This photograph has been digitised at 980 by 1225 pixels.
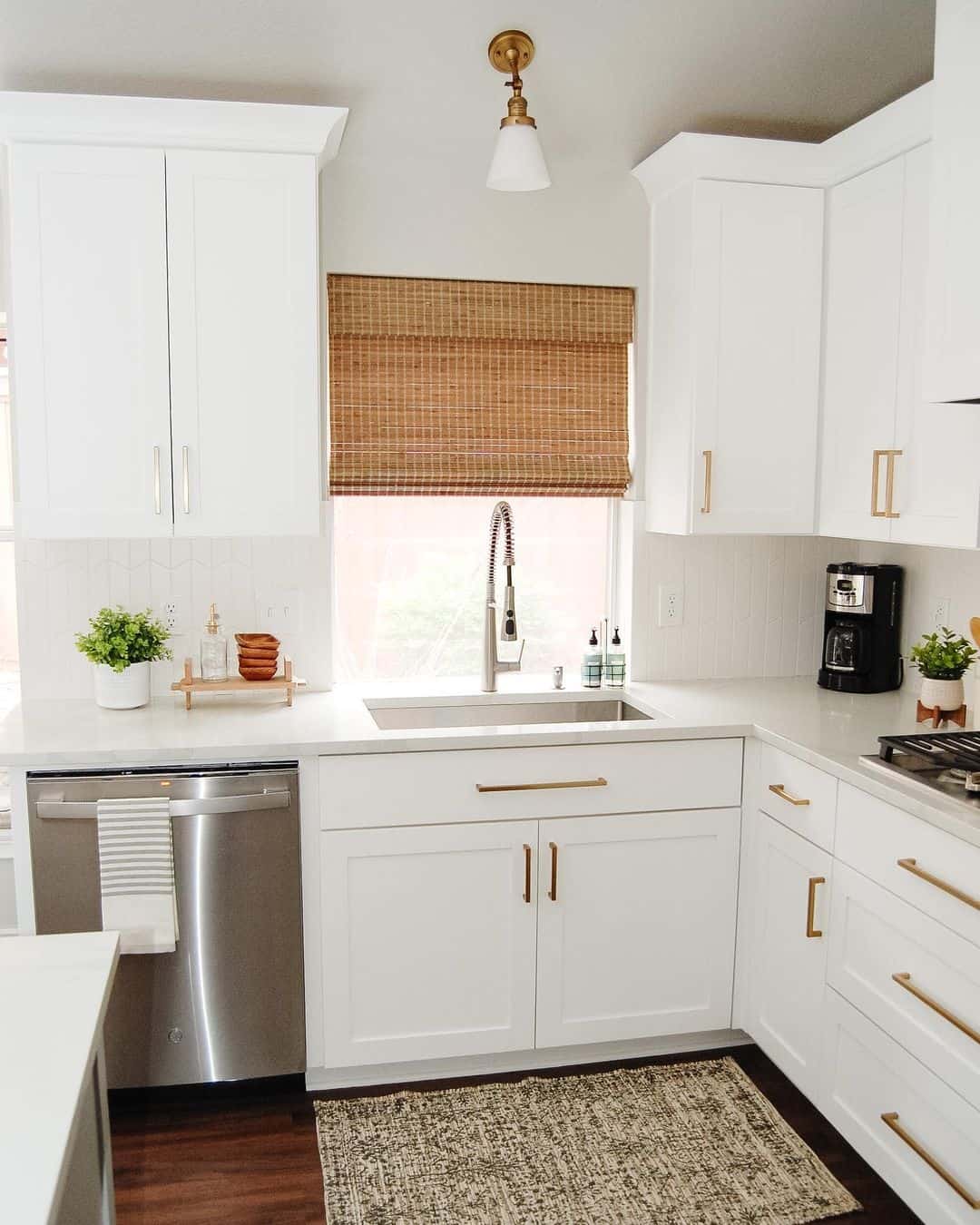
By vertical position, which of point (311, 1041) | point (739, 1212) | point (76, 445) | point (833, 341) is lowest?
point (739, 1212)

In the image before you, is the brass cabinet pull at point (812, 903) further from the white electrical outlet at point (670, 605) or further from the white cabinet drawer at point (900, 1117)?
the white electrical outlet at point (670, 605)

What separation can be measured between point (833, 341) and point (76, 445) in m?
1.95

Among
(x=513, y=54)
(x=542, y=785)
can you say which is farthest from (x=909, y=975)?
(x=513, y=54)

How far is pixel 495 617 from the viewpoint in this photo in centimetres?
317

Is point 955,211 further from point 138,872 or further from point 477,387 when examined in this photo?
point 138,872

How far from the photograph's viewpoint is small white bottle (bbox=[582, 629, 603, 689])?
3197 millimetres

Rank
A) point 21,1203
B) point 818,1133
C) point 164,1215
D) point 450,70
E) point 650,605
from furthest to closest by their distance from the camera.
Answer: point 650,605 → point 450,70 → point 818,1133 → point 164,1215 → point 21,1203

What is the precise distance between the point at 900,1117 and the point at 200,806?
1612mm

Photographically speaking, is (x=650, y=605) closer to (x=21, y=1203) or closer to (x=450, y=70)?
(x=450, y=70)

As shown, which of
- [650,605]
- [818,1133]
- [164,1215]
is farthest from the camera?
[650,605]

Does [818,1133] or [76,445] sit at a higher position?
[76,445]

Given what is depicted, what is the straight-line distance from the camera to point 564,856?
269 centimetres

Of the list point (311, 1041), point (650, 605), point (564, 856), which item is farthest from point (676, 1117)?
point (650, 605)

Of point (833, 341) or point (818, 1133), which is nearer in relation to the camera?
point (818, 1133)
